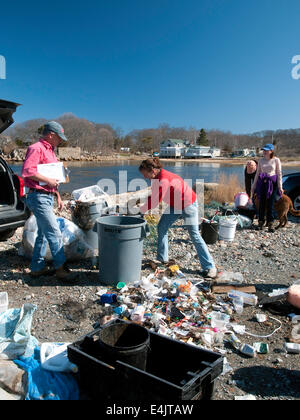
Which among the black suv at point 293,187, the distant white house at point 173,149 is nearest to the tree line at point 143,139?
the distant white house at point 173,149

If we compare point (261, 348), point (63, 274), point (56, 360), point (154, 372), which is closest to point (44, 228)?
point (63, 274)

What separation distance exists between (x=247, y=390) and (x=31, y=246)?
3.44 metres

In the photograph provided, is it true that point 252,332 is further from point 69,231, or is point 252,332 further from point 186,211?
point 69,231

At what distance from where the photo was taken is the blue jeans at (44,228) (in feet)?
13.3

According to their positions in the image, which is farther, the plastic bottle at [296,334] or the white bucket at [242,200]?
the white bucket at [242,200]

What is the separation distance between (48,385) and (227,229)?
484cm

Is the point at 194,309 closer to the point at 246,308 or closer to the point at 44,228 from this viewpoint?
the point at 246,308

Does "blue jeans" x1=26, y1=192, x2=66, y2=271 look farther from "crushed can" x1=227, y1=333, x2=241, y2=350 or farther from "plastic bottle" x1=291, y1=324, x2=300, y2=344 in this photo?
"plastic bottle" x1=291, y1=324, x2=300, y2=344

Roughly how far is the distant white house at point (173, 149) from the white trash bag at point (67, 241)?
4273 inches

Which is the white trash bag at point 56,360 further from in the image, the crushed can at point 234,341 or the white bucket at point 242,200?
the white bucket at point 242,200

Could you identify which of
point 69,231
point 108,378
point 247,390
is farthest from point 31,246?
point 247,390

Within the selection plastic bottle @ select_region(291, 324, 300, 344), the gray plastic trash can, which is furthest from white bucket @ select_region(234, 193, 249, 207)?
plastic bottle @ select_region(291, 324, 300, 344)

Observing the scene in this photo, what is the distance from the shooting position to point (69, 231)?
4.89 meters

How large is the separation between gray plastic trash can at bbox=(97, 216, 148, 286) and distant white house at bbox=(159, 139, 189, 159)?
4299 inches
